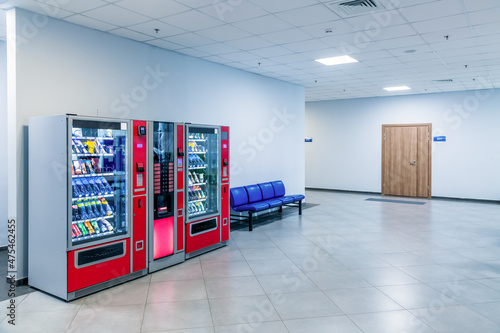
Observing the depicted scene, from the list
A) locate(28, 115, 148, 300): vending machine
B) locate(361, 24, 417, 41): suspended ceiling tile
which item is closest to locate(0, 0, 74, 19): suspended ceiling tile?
locate(28, 115, 148, 300): vending machine

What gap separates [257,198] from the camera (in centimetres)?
782

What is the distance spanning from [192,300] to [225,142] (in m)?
2.84

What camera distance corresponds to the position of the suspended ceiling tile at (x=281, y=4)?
4.24 meters

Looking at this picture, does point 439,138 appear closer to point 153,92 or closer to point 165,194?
point 153,92

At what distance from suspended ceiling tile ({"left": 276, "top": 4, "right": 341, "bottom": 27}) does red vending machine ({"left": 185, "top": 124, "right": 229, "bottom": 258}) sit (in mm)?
1962

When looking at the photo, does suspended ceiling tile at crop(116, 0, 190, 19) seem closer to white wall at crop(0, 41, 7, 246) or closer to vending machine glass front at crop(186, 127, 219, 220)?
vending machine glass front at crop(186, 127, 219, 220)

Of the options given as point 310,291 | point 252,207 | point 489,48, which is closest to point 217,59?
point 252,207

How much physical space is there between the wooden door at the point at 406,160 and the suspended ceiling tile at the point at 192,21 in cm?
867

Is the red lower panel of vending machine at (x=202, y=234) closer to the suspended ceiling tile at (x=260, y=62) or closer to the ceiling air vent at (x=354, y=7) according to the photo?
the suspended ceiling tile at (x=260, y=62)

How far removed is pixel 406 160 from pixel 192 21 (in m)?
9.14

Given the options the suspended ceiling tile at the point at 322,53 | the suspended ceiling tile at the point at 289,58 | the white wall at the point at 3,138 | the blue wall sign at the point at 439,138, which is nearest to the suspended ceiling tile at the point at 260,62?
the suspended ceiling tile at the point at 289,58

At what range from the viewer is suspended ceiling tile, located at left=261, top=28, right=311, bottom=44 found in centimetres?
538

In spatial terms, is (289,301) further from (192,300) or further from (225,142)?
(225,142)

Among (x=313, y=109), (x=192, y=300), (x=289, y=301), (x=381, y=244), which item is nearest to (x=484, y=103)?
(x=313, y=109)
